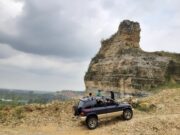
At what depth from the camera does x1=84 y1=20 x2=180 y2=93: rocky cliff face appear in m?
37.8

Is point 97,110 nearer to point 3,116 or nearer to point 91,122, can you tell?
point 91,122

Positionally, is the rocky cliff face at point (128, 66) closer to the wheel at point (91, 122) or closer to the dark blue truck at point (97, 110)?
the dark blue truck at point (97, 110)

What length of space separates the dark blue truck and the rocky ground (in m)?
0.49

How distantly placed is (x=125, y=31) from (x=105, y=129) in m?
25.1

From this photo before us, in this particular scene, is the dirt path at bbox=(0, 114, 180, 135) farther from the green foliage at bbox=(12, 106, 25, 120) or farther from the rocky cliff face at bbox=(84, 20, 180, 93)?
the rocky cliff face at bbox=(84, 20, 180, 93)

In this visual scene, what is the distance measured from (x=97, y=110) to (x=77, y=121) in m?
2.38

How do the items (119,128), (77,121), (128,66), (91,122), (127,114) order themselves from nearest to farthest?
(119,128) → (91,122) → (127,114) → (77,121) → (128,66)

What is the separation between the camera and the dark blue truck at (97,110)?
20359 millimetres

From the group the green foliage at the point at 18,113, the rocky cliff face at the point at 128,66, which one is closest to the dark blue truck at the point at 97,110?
the green foliage at the point at 18,113

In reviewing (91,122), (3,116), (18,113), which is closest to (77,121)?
(91,122)

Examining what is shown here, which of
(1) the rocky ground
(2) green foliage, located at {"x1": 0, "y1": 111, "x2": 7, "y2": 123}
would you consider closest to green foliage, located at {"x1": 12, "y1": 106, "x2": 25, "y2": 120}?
(1) the rocky ground

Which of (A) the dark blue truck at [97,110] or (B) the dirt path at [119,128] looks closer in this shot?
(B) the dirt path at [119,128]

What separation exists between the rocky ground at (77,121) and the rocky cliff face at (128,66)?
10409 millimetres

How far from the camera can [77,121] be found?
22.4 metres
